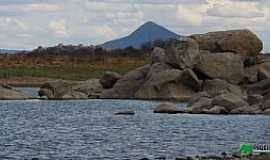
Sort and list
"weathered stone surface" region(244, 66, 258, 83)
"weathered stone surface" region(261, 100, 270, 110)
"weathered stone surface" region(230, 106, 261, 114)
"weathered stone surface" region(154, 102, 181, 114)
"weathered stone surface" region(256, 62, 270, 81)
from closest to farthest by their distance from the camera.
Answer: "weathered stone surface" region(230, 106, 261, 114) < "weathered stone surface" region(261, 100, 270, 110) < "weathered stone surface" region(154, 102, 181, 114) < "weathered stone surface" region(256, 62, 270, 81) < "weathered stone surface" region(244, 66, 258, 83)

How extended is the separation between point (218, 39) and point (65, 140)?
54.2 meters

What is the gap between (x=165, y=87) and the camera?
299 feet

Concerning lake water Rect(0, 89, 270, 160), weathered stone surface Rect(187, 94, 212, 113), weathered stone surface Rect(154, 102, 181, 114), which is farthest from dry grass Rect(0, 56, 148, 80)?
weathered stone surface Rect(154, 102, 181, 114)

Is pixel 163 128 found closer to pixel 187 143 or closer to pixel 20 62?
pixel 187 143

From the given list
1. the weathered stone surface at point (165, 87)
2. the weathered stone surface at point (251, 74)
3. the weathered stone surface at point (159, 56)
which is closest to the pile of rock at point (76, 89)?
the weathered stone surface at point (159, 56)

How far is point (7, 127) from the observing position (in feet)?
188

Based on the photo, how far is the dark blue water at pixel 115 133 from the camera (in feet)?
137

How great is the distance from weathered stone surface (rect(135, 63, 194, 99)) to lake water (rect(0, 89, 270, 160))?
11656mm

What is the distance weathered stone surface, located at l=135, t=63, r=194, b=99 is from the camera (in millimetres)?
90375

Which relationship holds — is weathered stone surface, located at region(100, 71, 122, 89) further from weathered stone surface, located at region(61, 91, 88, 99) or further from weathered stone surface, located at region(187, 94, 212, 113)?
weathered stone surface, located at region(187, 94, 212, 113)

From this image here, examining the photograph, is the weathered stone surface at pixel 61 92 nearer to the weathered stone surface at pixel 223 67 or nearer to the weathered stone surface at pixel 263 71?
the weathered stone surface at pixel 223 67

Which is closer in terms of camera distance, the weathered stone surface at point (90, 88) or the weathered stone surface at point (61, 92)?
the weathered stone surface at point (61, 92)

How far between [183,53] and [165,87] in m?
4.60

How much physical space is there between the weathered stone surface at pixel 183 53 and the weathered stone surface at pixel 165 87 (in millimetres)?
1208
